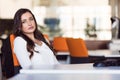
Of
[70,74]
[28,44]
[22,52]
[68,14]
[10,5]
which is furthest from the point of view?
[68,14]

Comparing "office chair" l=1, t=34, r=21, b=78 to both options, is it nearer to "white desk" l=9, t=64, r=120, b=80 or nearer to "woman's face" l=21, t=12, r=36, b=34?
"woman's face" l=21, t=12, r=36, b=34

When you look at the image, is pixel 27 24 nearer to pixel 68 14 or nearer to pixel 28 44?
pixel 28 44

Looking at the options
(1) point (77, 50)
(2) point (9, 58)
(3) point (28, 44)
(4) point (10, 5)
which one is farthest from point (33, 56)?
(4) point (10, 5)

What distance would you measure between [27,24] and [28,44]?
0.57 feet

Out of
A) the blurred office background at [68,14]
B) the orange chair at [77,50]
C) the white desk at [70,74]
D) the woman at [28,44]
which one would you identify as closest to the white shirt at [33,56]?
the woman at [28,44]

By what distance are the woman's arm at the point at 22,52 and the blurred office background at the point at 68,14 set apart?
25.9 feet

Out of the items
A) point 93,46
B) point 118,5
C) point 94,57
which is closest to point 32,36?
point 94,57

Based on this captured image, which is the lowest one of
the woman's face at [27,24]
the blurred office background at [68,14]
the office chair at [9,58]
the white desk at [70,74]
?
the blurred office background at [68,14]

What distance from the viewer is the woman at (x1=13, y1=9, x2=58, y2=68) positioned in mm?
2645

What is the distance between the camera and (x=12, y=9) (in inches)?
428

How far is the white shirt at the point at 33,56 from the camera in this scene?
8.50 feet

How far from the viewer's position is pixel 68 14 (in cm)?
1123

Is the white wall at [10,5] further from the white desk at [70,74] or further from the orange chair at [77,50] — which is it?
the white desk at [70,74]

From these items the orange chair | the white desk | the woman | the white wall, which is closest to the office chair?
the woman
